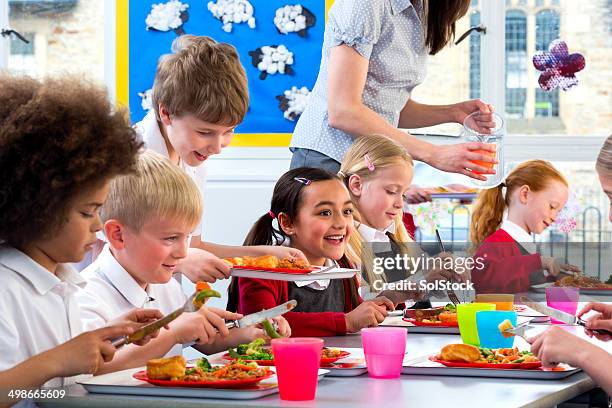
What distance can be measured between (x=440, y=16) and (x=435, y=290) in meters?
0.96

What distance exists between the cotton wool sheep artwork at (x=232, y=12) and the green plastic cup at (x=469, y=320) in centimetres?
315

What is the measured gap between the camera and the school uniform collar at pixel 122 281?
1.96m

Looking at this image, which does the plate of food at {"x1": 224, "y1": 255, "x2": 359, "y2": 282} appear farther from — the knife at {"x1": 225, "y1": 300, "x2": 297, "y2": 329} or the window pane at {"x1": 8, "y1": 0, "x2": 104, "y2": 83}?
the window pane at {"x1": 8, "y1": 0, "x2": 104, "y2": 83}

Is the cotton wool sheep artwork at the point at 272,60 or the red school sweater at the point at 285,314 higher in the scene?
the cotton wool sheep artwork at the point at 272,60

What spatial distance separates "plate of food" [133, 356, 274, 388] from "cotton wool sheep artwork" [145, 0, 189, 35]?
11.8ft

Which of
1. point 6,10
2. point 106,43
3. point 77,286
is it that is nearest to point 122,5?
point 106,43

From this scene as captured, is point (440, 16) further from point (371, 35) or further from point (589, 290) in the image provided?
point (589, 290)

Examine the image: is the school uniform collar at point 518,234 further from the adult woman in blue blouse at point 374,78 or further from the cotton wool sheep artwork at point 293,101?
the cotton wool sheep artwork at point 293,101

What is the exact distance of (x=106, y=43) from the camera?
198 inches

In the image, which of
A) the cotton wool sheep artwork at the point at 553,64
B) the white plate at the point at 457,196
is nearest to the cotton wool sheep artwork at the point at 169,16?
the white plate at the point at 457,196

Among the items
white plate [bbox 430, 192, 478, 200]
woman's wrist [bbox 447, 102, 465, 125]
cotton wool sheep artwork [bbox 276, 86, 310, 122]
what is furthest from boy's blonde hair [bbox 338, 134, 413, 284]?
cotton wool sheep artwork [bbox 276, 86, 310, 122]

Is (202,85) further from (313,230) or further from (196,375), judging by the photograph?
(196,375)

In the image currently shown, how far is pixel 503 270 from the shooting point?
2516 mm

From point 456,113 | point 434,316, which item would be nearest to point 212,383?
point 434,316
